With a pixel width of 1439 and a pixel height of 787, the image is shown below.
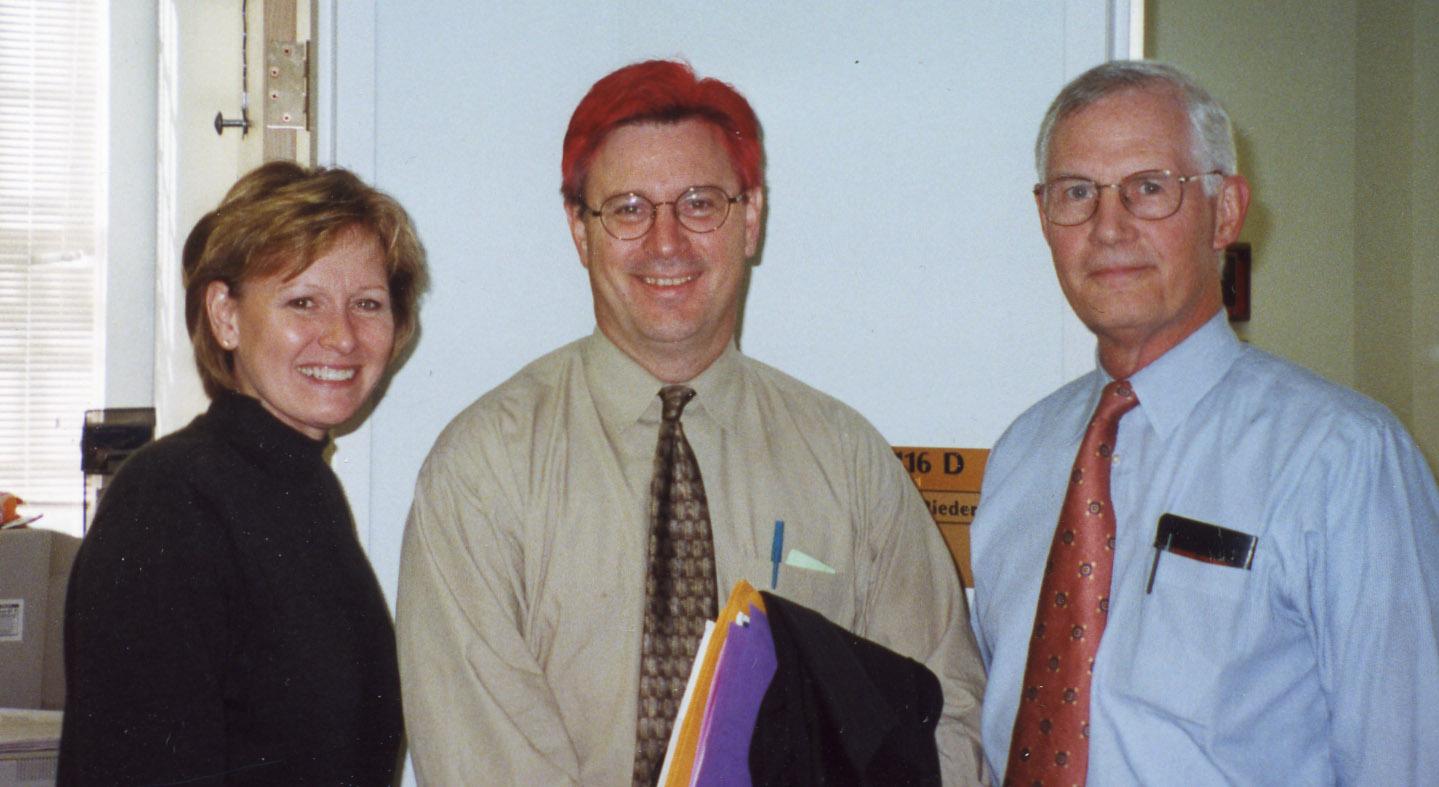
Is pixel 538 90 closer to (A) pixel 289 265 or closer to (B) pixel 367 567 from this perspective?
(A) pixel 289 265

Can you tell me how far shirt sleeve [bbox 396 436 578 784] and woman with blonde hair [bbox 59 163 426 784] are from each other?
129mm

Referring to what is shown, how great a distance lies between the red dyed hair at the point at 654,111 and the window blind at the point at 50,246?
2.26 meters

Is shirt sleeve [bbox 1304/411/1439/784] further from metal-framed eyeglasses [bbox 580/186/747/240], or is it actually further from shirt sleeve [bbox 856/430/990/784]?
metal-framed eyeglasses [bbox 580/186/747/240]

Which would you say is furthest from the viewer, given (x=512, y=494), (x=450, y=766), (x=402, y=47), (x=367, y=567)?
(x=402, y=47)

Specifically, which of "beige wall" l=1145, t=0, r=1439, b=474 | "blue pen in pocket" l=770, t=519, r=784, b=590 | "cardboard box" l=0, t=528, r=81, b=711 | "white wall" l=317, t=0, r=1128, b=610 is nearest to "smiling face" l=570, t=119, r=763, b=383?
"blue pen in pocket" l=770, t=519, r=784, b=590

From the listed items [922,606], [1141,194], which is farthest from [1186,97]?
[922,606]

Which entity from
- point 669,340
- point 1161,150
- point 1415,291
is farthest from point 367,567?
point 1415,291

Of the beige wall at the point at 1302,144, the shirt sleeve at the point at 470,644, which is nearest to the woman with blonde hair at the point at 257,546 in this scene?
the shirt sleeve at the point at 470,644

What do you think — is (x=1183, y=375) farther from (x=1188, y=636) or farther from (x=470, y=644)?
(x=470, y=644)

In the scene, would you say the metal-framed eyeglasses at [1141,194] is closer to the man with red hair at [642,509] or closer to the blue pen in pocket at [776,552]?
the man with red hair at [642,509]

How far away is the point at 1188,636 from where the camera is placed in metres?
1.32

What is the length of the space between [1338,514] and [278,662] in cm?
133

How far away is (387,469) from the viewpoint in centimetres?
197

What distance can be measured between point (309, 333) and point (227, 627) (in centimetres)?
44
